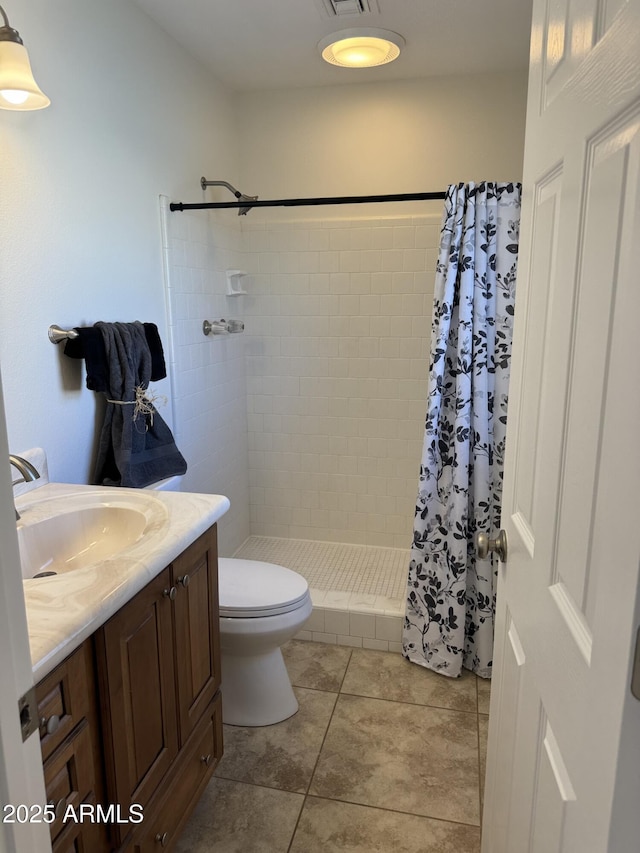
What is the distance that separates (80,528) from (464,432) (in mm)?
1401

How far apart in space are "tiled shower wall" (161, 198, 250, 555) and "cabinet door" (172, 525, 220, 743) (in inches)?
42.1

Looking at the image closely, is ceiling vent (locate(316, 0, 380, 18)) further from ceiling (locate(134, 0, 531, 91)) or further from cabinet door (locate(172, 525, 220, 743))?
cabinet door (locate(172, 525, 220, 743))

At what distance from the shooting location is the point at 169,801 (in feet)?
4.74

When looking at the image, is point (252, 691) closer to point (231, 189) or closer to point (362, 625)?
point (362, 625)

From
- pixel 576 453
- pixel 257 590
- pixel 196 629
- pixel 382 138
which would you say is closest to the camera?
pixel 576 453

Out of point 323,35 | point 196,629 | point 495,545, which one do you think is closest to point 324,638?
point 196,629

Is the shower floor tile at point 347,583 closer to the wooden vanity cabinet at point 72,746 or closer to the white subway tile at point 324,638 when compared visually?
the white subway tile at point 324,638

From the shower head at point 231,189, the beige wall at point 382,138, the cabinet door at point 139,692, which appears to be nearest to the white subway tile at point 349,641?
the cabinet door at point 139,692

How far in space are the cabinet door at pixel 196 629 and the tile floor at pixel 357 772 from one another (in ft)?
1.33

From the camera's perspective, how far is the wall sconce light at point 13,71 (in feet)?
Answer: 4.46

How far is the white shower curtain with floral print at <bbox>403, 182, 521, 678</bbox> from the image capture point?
7.31 ft

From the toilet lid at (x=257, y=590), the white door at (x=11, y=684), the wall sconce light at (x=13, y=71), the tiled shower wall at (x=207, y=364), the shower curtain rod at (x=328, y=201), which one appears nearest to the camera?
the white door at (x=11, y=684)

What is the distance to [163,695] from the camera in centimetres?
138

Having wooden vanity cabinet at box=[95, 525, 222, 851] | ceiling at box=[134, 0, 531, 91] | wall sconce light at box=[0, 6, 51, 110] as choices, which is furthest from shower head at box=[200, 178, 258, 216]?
wooden vanity cabinet at box=[95, 525, 222, 851]
